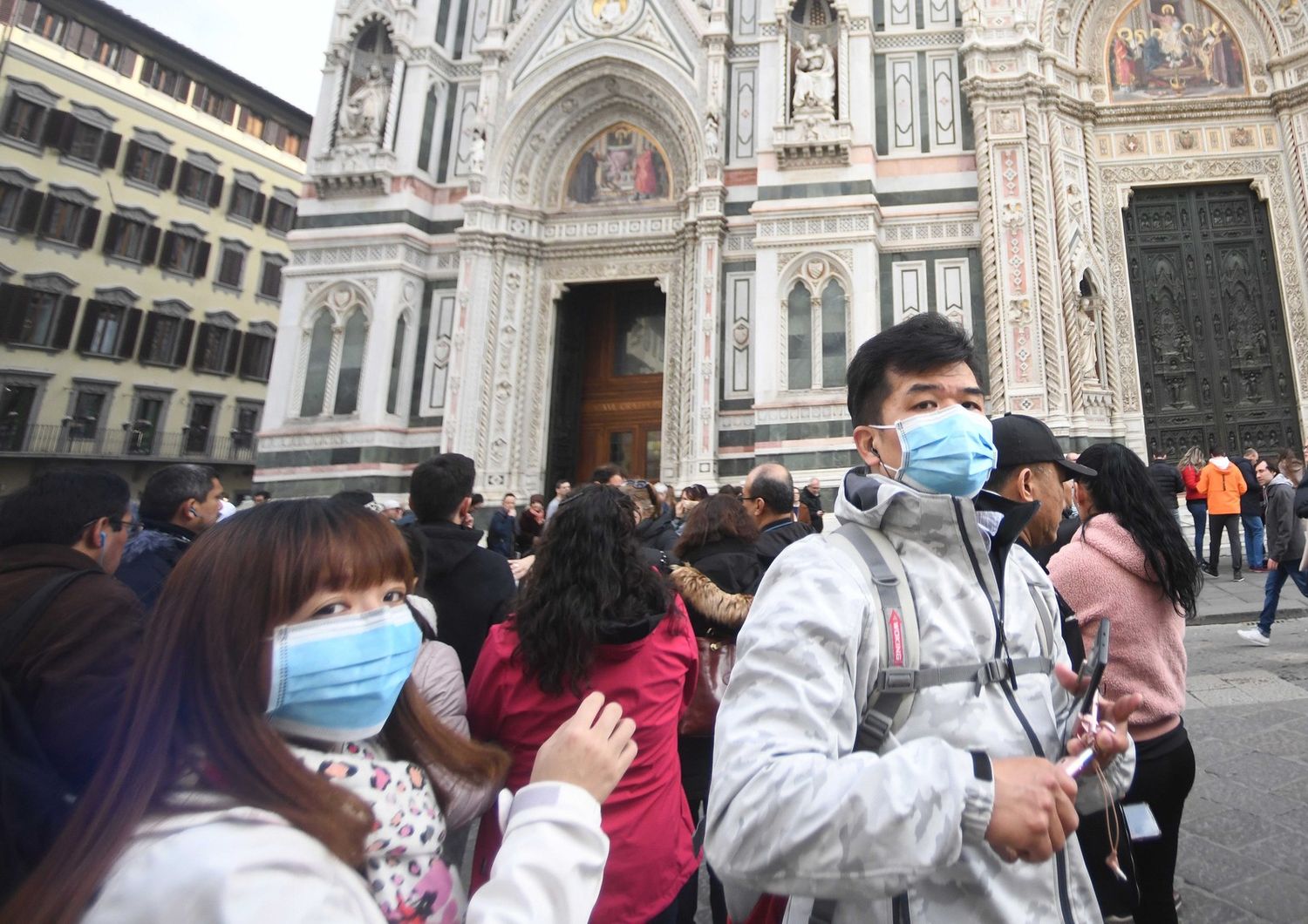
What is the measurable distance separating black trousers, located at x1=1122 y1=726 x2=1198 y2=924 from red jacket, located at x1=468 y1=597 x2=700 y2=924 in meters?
1.38

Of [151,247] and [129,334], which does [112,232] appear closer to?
[151,247]

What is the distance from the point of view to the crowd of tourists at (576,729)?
0.89 metres

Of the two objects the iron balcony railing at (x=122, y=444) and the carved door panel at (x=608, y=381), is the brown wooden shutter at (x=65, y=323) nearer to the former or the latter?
the iron balcony railing at (x=122, y=444)

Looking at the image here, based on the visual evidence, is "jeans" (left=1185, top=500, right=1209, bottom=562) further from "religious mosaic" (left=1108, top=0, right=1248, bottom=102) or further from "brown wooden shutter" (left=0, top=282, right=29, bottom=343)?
"brown wooden shutter" (left=0, top=282, right=29, bottom=343)

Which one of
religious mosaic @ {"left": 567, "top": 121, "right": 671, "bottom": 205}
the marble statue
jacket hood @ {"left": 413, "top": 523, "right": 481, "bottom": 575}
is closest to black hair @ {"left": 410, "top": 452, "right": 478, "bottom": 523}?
jacket hood @ {"left": 413, "top": 523, "right": 481, "bottom": 575}

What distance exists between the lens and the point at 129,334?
73.7ft

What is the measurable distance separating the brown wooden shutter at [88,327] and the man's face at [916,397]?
2683 cm

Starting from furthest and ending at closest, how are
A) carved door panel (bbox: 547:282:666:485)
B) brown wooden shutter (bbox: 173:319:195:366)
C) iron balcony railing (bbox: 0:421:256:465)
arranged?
brown wooden shutter (bbox: 173:319:195:366)
iron balcony railing (bbox: 0:421:256:465)
carved door panel (bbox: 547:282:666:485)

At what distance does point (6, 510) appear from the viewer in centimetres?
215

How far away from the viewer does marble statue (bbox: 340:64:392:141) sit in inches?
543

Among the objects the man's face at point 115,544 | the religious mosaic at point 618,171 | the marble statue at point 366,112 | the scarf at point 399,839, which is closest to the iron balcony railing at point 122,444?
the marble statue at point 366,112

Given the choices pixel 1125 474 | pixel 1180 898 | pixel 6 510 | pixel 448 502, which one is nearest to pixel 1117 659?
pixel 1125 474

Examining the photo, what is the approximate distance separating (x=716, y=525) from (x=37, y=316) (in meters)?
25.8

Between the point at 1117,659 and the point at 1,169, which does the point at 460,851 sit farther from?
the point at 1,169
